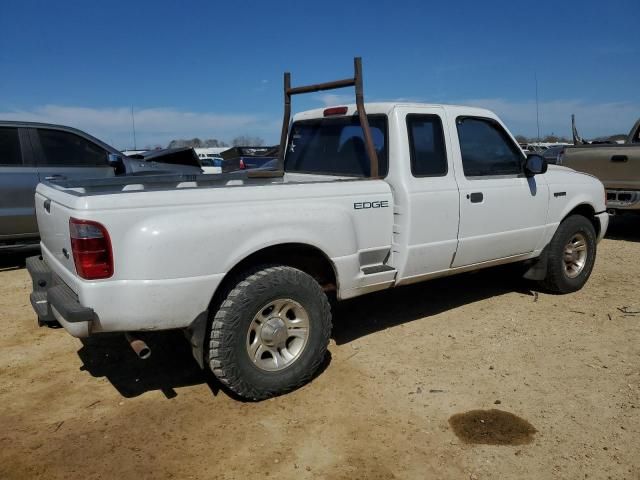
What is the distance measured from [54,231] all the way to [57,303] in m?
0.53

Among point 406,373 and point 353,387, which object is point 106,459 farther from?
point 406,373

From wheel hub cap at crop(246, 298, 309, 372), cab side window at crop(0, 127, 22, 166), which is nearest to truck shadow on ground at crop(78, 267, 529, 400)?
wheel hub cap at crop(246, 298, 309, 372)

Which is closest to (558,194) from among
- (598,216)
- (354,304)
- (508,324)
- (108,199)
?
(598,216)

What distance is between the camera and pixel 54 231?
10.9ft

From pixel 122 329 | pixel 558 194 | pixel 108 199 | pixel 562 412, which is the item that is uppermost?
pixel 108 199

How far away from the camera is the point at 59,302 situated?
303 cm

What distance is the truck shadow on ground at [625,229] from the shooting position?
9078mm

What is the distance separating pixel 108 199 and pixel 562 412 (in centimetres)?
294

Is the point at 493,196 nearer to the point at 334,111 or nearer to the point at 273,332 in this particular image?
the point at 334,111

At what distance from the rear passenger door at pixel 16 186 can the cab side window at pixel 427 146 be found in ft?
16.3

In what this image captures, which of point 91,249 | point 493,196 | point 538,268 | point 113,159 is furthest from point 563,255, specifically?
point 113,159

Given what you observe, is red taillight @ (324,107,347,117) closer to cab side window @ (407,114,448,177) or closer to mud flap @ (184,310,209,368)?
cab side window @ (407,114,448,177)

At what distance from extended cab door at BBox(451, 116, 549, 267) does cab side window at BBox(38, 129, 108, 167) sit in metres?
5.12

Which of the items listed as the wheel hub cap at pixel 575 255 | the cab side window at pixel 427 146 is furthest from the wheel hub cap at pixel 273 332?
the wheel hub cap at pixel 575 255
